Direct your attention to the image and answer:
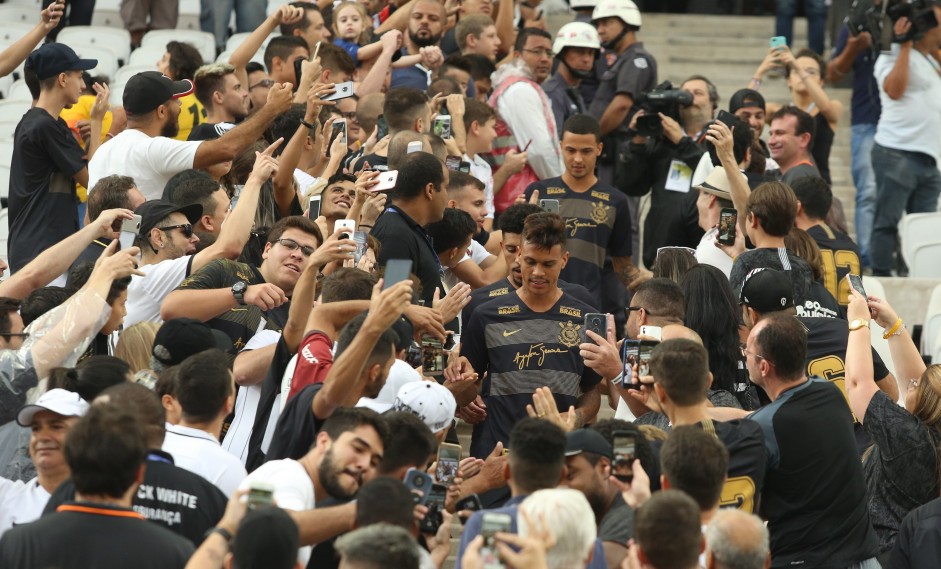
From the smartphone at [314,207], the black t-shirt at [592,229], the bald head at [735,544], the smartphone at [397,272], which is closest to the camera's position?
the bald head at [735,544]

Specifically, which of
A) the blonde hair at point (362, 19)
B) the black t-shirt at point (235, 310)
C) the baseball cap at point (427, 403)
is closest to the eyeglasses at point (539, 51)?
the blonde hair at point (362, 19)

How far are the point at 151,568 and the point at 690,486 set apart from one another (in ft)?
5.69

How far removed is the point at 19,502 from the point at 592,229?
4.62 m

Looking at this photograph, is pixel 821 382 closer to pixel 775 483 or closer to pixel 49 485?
pixel 775 483

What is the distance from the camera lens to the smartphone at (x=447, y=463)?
514cm

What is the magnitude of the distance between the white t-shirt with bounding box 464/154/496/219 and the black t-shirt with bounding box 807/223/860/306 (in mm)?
2394

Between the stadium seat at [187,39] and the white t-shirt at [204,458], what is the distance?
862 cm

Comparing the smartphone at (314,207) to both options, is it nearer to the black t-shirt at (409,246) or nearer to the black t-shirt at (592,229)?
the black t-shirt at (409,246)

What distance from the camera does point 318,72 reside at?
8.46m

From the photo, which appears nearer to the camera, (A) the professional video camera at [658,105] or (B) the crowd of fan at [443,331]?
(B) the crowd of fan at [443,331]

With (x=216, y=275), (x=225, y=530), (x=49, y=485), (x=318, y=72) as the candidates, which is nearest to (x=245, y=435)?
(x=216, y=275)

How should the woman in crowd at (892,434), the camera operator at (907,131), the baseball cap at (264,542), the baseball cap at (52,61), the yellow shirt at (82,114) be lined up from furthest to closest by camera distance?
1. the camera operator at (907,131)
2. the yellow shirt at (82,114)
3. the baseball cap at (52,61)
4. the woman in crowd at (892,434)
5. the baseball cap at (264,542)

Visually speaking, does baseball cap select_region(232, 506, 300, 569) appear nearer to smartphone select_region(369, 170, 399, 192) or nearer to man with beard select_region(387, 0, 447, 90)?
smartphone select_region(369, 170, 399, 192)

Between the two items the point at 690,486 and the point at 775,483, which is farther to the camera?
the point at 775,483
